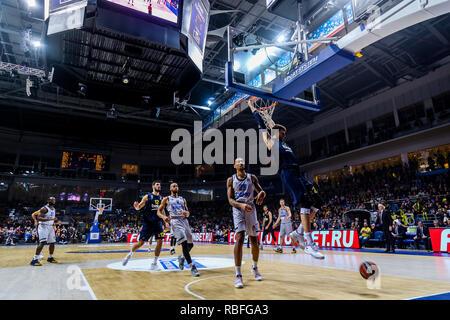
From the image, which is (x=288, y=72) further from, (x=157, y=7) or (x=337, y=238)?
(x=337, y=238)

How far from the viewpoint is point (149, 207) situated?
22.1 ft

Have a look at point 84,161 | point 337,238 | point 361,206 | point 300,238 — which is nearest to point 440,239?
point 337,238

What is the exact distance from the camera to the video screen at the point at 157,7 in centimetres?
790

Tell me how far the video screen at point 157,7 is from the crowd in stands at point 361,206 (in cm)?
1074

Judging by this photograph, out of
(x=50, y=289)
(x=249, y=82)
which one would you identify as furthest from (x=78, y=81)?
(x=50, y=289)

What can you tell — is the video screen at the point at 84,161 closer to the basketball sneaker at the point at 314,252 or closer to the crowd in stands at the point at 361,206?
the crowd in stands at the point at 361,206

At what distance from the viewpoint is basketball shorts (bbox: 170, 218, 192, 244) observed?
210 inches

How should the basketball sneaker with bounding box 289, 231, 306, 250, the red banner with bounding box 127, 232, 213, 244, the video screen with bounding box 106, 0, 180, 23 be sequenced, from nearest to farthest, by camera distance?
1. the basketball sneaker with bounding box 289, 231, 306, 250
2. the video screen with bounding box 106, 0, 180, 23
3. the red banner with bounding box 127, 232, 213, 244

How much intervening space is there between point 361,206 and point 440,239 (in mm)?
8909

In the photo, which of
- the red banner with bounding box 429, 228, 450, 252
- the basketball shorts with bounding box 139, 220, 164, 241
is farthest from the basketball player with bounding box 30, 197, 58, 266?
the red banner with bounding box 429, 228, 450, 252

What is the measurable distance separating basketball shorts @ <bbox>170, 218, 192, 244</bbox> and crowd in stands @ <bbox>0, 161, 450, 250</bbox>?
1050 centimetres

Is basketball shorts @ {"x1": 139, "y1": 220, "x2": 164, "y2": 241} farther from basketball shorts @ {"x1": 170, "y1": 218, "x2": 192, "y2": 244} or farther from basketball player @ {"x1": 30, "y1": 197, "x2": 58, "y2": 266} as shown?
basketball player @ {"x1": 30, "y1": 197, "x2": 58, "y2": 266}

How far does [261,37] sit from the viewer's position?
16.5 metres
